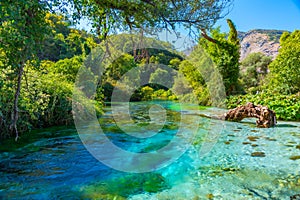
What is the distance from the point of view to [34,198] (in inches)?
117

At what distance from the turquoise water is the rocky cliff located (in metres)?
83.2

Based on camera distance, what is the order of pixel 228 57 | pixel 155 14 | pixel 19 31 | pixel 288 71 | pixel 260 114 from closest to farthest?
pixel 19 31
pixel 155 14
pixel 260 114
pixel 288 71
pixel 228 57

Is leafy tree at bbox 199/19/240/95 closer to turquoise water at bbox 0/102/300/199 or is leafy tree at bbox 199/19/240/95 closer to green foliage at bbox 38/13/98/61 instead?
turquoise water at bbox 0/102/300/199

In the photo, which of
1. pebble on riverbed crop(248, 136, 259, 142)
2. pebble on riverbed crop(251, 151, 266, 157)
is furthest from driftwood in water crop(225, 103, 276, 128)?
pebble on riverbed crop(251, 151, 266, 157)

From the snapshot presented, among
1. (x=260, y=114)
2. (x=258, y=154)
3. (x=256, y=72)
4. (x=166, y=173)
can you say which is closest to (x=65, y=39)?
(x=166, y=173)

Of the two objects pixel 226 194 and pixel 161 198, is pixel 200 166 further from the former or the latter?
pixel 161 198

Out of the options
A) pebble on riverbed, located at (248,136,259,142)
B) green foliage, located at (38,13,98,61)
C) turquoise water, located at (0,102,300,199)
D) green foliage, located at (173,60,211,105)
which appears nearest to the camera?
turquoise water, located at (0,102,300,199)

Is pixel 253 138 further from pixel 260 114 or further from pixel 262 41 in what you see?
pixel 262 41

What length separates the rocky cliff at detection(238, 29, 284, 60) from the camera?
8081 cm

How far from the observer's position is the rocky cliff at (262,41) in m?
80.8

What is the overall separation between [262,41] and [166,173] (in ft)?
332

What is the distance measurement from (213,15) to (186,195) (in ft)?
12.7

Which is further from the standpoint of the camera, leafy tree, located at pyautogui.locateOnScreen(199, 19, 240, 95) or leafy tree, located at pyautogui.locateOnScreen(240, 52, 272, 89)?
leafy tree, located at pyautogui.locateOnScreen(240, 52, 272, 89)

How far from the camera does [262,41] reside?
297 feet
